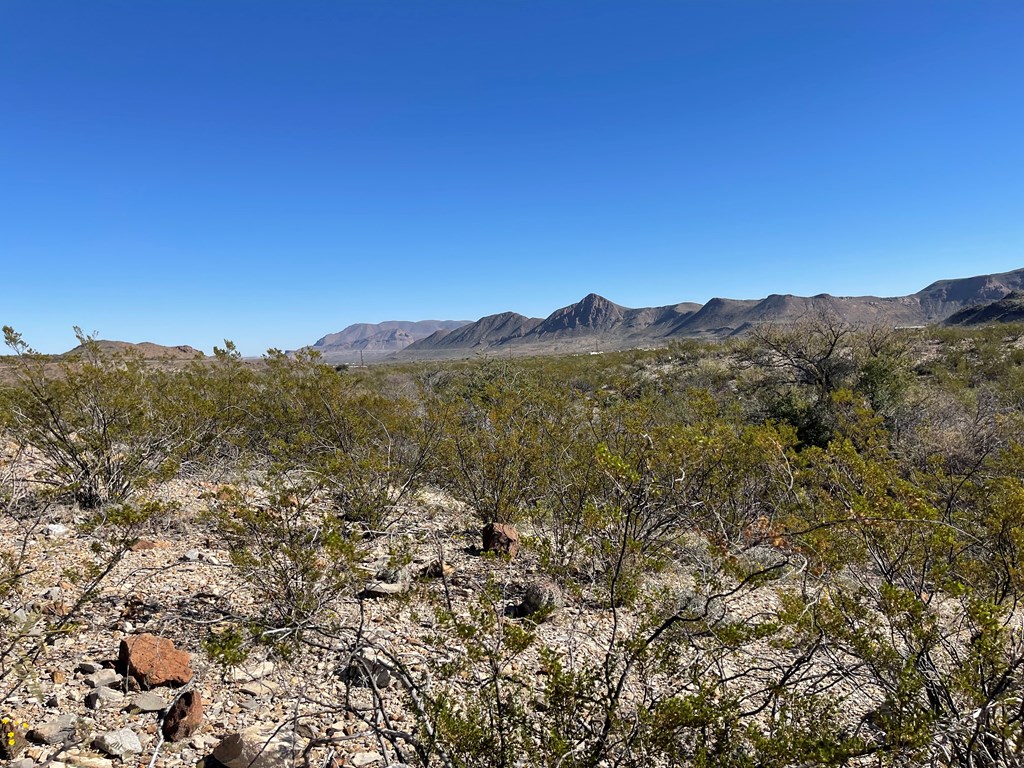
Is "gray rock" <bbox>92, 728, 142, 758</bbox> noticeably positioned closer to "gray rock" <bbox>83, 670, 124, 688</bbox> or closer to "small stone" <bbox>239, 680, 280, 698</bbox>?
"gray rock" <bbox>83, 670, 124, 688</bbox>

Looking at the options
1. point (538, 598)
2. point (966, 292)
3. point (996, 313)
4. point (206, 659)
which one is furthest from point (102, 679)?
point (966, 292)

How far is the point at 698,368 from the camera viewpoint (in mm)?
23359

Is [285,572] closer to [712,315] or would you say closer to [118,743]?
[118,743]

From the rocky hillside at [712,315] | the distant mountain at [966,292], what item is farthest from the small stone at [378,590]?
the distant mountain at [966,292]

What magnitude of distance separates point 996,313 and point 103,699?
73.5 m

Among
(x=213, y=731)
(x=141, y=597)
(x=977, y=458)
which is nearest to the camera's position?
(x=213, y=731)

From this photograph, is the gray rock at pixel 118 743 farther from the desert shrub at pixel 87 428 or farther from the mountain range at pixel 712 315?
the mountain range at pixel 712 315

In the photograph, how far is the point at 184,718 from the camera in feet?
10.6

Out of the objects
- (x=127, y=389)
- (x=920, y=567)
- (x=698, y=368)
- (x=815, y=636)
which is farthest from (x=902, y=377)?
(x=127, y=389)

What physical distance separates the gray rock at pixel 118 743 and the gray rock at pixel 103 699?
0.91 feet

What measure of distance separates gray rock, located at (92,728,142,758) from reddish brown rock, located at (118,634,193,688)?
0.48 metres

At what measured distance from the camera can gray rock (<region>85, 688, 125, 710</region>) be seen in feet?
10.9

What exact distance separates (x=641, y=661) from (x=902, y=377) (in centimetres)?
1427

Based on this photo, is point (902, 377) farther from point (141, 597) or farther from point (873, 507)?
point (141, 597)
